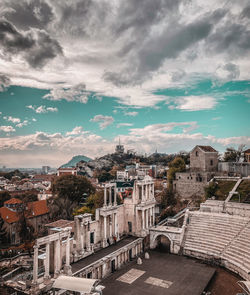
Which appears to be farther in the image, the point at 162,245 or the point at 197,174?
the point at 197,174

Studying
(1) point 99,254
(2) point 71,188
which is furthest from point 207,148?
(1) point 99,254

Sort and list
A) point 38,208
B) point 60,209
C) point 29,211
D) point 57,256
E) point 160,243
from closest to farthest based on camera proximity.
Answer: point 57,256, point 160,243, point 29,211, point 60,209, point 38,208

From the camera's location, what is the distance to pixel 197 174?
4338 centimetres

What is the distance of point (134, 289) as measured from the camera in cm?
1902

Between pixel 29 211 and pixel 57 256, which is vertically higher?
pixel 57 256

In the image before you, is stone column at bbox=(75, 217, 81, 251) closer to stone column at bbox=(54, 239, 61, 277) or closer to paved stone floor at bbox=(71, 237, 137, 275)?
paved stone floor at bbox=(71, 237, 137, 275)

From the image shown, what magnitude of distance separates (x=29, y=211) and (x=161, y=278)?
28.0m

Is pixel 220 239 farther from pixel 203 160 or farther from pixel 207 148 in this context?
pixel 207 148

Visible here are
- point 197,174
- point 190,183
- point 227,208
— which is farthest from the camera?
point 190,183

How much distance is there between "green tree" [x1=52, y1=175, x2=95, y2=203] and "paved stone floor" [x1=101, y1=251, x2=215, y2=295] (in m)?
→ 28.6

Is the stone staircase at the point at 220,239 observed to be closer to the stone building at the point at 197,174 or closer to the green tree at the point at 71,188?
the stone building at the point at 197,174

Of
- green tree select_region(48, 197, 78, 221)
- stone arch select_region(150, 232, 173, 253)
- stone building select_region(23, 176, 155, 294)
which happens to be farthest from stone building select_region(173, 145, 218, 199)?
green tree select_region(48, 197, 78, 221)

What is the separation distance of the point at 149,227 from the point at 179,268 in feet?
26.5

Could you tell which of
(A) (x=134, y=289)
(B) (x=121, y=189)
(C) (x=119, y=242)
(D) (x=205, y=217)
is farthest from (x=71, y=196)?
(A) (x=134, y=289)
